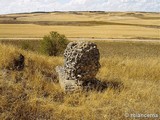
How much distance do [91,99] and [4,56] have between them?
11.9 ft

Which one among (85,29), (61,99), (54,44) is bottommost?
(85,29)

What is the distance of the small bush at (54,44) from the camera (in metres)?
30.6

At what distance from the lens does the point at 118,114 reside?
7.87 meters

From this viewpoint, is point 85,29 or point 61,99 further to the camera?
point 85,29

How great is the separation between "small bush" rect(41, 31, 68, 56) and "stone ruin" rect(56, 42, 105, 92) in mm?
20384

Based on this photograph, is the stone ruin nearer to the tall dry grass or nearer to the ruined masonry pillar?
the ruined masonry pillar

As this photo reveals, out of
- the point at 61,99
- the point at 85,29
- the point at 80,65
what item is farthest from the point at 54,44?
A: the point at 85,29

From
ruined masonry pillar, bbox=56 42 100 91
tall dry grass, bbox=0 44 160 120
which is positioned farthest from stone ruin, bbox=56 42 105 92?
tall dry grass, bbox=0 44 160 120

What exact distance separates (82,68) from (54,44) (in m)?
21.3

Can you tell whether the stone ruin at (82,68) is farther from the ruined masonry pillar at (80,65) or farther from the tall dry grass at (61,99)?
the tall dry grass at (61,99)

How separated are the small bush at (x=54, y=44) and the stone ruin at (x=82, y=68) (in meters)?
20.4

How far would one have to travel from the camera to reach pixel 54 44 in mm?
31016

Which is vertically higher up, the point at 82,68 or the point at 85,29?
the point at 82,68

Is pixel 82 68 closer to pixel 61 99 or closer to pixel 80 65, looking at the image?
pixel 80 65
